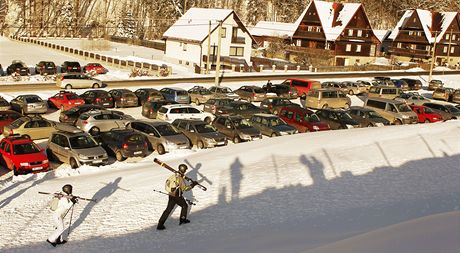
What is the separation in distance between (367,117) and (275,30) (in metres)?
72.3

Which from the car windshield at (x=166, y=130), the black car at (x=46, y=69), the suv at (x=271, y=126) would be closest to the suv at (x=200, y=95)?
the suv at (x=271, y=126)

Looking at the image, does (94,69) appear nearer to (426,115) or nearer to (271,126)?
(271,126)

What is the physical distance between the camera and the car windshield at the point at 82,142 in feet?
74.8

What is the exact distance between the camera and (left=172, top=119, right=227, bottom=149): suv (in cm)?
2602

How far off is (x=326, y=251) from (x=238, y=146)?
15.6m

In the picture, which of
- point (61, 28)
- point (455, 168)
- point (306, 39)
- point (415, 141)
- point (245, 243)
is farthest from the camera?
point (61, 28)

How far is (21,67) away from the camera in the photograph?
52.9 m

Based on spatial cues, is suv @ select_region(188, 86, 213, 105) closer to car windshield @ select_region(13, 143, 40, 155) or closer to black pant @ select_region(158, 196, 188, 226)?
car windshield @ select_region(13, 143, 40, 155)

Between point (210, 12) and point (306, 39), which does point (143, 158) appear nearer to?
point (210, 12)

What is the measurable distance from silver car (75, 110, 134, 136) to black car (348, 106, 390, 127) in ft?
→ 47.4

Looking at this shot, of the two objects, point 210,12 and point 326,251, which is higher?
point 210,12

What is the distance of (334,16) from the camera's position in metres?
90.1

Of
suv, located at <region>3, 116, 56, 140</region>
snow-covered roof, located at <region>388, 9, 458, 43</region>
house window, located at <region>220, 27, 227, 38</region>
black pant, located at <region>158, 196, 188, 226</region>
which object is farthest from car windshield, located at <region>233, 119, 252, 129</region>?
snow-covered roof, located at <region>388, 9, 458, 43</region>

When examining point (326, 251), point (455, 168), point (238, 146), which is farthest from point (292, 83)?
point (326, 251)
